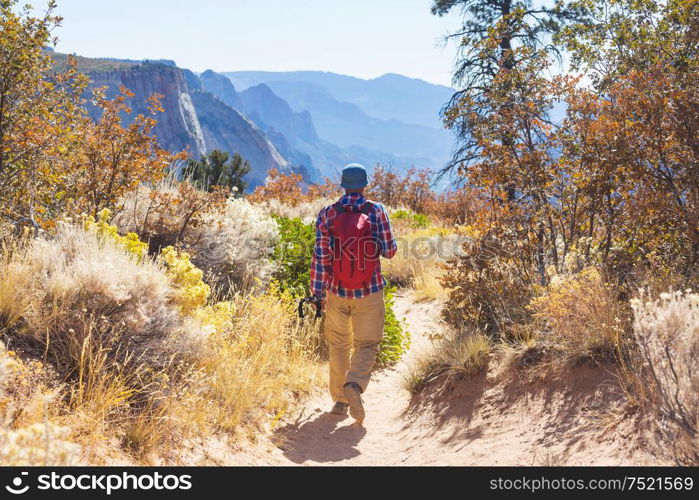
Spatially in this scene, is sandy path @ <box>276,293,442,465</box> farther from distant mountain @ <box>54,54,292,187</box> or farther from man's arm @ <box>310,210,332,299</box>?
distant mountain @ <box>54,54,292,187</box>

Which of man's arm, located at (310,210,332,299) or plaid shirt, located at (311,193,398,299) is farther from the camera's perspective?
man's arm, located at (310,210,332,299)

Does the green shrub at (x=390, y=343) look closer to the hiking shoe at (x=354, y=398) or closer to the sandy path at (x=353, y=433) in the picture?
the sandy path at (x=353, y=433)

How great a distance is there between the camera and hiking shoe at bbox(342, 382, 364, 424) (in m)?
4.68

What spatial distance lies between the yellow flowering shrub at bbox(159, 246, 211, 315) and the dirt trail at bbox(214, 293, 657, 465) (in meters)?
1.29

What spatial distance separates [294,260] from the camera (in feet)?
24.6

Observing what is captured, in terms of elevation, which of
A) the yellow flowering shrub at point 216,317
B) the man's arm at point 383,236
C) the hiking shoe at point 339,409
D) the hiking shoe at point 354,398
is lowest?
the hiking shoe at point 339,409

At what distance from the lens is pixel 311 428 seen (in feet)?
15.8

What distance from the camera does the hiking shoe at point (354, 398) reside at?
4.68m

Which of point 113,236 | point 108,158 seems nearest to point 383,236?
point 113,236

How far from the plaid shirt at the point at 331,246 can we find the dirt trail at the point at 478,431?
4.10 ft

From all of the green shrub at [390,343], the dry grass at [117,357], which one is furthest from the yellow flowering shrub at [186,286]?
the green shrub at [390,343]

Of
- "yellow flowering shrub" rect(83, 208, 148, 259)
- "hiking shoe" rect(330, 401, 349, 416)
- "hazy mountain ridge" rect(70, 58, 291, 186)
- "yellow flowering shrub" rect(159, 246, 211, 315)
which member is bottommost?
"hiking shoe" rect(330, 401, 349, 416)

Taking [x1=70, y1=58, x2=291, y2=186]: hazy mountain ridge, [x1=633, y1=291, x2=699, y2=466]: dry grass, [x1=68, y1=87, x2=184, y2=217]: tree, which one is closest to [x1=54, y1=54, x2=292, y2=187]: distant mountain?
[x1=70, y1=58, x2=291, y2=186]: hazy mountain ridge
